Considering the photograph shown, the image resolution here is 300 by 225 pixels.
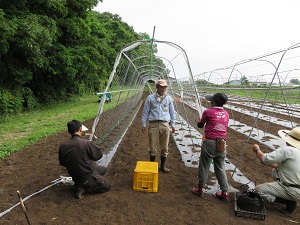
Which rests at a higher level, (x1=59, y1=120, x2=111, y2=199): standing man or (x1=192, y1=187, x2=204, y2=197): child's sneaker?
(x1=59, y1=120, x2=111, y2=199): standing man

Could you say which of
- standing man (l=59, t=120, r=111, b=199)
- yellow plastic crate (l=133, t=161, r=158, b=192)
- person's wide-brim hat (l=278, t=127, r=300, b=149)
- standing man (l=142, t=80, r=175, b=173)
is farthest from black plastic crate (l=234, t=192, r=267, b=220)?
standing man (l=59, t=120, r=111, b=199)

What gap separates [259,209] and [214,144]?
1.01 m

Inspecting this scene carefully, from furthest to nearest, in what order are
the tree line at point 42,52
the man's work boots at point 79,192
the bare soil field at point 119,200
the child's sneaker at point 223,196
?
the tree line at point 42,52 < the child's sneaker at point 223,196 < the man's work boots at point 79,192 < the bare soil field at point 119,200

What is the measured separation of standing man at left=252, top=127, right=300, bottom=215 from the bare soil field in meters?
0.21


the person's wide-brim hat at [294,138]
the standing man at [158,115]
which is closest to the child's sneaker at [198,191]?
the standing man at [158,115]

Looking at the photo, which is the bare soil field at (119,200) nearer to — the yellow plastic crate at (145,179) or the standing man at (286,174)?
the yellow plastic crate at (145,179)

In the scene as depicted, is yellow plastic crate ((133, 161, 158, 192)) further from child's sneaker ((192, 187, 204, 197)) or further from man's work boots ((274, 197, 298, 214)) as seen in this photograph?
man's work boots ((274, 197, 298, 214))

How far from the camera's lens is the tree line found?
962 cm

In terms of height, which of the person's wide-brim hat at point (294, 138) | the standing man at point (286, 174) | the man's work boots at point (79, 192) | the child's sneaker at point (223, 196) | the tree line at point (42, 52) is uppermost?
the tree line at point (42, 52)

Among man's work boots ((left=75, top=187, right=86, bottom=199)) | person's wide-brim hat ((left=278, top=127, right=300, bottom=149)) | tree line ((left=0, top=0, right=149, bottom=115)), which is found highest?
tree line ((left=0, top=0, right=149, bottom=115))

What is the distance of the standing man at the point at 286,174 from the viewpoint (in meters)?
3.23

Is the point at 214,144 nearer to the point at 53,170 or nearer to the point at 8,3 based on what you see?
the point at 53,170

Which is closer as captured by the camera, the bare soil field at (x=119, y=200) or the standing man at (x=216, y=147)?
the bare soil field at (x=119, y=200)

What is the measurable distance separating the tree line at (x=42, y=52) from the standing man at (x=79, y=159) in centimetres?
702
